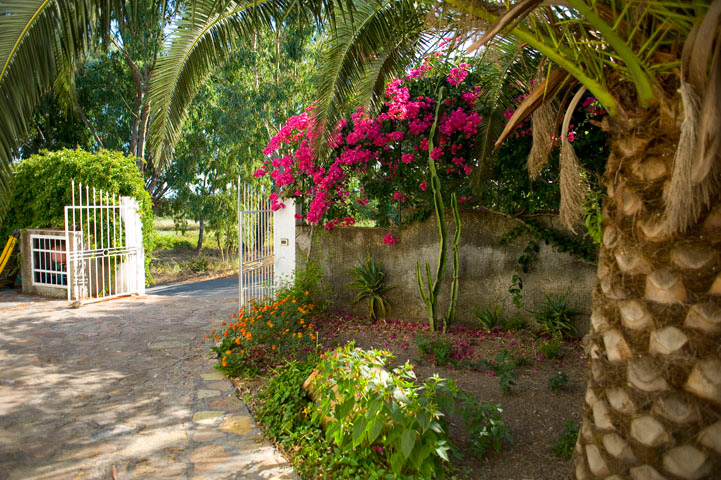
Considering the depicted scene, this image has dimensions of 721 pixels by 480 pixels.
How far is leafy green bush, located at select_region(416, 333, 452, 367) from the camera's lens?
525cm

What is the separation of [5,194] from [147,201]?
7976 mm

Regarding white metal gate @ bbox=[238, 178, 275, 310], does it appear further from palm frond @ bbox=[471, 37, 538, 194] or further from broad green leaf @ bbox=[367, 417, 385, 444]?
broad green leaf @ bbox=[367, 417, 385, 444]

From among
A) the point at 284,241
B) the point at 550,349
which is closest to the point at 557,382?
the point at 550,349

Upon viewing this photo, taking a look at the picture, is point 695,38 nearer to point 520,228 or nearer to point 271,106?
point 520,228

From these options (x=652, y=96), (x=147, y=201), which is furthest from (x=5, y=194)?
(x=147, y=201)

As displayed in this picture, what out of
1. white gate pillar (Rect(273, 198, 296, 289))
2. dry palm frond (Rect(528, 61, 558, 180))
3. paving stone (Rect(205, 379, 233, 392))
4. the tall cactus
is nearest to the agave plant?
the tall cactus

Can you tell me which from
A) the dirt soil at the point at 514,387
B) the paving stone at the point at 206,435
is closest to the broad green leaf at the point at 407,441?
the dirt soil at the point at 514,387

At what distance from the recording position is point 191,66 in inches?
200

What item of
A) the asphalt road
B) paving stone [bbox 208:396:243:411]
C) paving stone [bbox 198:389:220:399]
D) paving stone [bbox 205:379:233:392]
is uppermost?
paving stone [bbox 205:379:233:392]

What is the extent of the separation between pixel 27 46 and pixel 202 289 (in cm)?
1029

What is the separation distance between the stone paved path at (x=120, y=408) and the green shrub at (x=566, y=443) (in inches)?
67.5

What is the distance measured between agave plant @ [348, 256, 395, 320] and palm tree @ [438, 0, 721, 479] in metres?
4.53

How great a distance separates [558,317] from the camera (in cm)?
597

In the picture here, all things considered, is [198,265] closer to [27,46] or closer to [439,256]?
[439,256]
